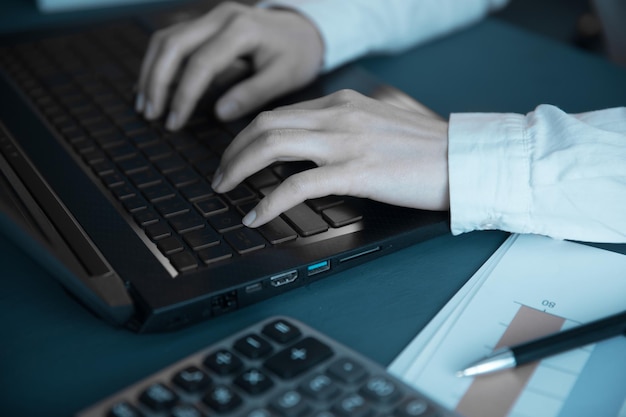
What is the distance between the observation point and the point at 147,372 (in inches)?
20.1

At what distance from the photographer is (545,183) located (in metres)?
0.63

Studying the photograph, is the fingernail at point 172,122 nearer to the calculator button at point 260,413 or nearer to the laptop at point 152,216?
the laptop at point 152,216

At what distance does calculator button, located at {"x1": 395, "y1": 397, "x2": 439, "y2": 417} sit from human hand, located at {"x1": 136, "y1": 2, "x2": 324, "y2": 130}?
44 cm

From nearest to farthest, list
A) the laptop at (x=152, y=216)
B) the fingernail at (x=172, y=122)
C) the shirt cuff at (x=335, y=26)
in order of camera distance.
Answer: the laptop at (x=152, y=216) → the fingernail at (x=172, y=122) → the shirt cuff at (x=335, y=26)

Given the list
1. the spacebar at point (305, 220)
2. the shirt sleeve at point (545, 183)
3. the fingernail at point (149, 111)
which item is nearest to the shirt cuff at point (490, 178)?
the shirt sleeve at point (545, 183)

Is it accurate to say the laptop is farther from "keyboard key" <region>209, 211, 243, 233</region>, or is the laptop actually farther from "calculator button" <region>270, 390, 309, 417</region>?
"calculator button" <region>270, 390, 309, 417</region>

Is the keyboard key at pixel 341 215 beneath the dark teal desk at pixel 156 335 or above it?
above

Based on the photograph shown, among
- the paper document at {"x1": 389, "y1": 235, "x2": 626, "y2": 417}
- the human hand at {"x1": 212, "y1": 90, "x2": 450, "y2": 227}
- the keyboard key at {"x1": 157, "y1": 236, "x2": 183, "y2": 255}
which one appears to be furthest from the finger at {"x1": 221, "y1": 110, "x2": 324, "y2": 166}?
the paper document at {"x1": 389, "y1": 235, "x2": 626, "y2": 417}

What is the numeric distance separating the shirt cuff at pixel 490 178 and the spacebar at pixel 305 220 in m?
0.11

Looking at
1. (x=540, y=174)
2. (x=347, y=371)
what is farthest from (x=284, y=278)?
(x=540, y=174)

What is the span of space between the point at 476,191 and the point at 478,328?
14 centimetres

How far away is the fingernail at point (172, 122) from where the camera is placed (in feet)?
2.55

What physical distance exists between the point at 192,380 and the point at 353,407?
0.33 ft

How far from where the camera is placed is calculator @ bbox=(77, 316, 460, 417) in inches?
17.0
